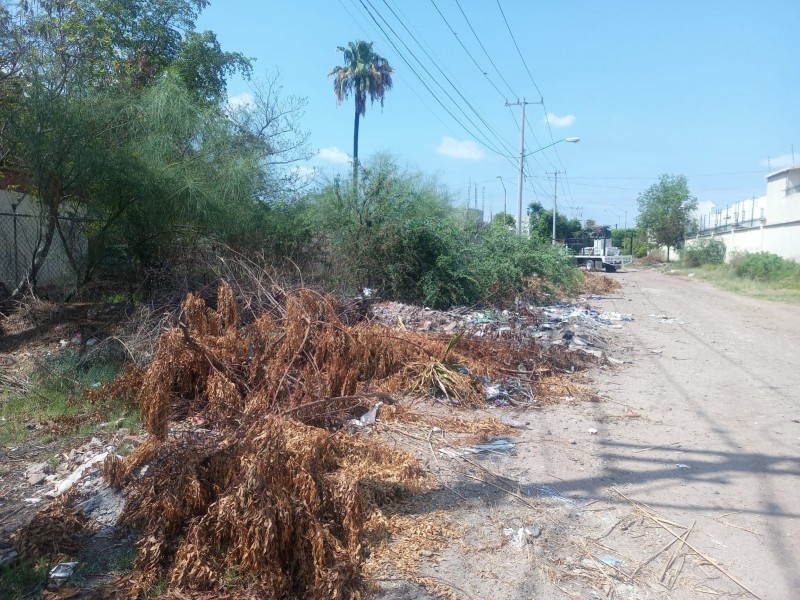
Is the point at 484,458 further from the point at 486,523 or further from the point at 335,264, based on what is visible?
the point at 335,264

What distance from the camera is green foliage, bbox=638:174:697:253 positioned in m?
54.3

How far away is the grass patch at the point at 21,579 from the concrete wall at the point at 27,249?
9268 millimetres

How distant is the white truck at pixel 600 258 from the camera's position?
42.5 metres

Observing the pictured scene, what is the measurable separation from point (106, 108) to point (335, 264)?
20.8ft

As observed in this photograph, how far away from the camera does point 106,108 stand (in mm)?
11039

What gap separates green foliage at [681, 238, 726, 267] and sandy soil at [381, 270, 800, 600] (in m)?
39.2

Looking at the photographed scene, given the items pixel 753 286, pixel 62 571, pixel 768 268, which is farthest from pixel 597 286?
pixel 62 571

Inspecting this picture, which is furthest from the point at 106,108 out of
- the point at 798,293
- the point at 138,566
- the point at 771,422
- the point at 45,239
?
the point at 798,293

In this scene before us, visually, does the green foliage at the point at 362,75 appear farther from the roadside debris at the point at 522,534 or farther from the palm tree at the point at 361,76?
the roadside debris at the point at 522,534

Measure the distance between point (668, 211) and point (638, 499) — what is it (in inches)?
2145

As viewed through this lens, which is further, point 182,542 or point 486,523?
point 486,523

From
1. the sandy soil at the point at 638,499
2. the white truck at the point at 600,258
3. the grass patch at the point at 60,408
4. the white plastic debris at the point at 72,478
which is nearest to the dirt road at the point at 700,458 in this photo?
the sandy soil at the point at 638,499

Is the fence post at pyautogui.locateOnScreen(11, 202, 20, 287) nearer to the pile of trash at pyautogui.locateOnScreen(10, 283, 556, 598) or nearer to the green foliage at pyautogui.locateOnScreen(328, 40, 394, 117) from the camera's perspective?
the pile of trash at pyautogui.locateOnScreen(10, 283, 556, 598)

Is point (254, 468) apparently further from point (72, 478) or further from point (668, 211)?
point (668, 211)
